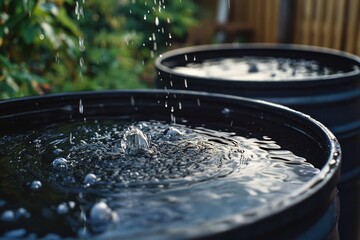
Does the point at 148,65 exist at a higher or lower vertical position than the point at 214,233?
lower

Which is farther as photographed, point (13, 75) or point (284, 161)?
point (13, 75)

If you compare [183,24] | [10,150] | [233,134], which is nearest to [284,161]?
[233,134]

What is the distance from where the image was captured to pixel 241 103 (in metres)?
2.40

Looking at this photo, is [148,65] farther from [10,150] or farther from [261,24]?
[10,150]

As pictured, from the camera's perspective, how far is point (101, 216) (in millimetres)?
1489

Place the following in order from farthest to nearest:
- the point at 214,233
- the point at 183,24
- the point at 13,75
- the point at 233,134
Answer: the point at 183,24, the point at 13,75, the point at 233,134, the point at 214,233

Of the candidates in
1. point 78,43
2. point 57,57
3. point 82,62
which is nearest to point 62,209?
point 57,57

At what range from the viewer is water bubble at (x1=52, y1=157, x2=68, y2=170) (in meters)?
1.94

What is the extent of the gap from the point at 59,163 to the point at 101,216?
53 centimetres

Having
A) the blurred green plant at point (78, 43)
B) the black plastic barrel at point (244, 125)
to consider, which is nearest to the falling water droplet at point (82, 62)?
the blurred green plant at point (78, 43)

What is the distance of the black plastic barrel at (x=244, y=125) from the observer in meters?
1.28

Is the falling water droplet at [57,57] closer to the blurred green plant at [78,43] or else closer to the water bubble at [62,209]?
the blurred green plant at [78,43]

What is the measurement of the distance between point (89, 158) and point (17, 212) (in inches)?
20.6

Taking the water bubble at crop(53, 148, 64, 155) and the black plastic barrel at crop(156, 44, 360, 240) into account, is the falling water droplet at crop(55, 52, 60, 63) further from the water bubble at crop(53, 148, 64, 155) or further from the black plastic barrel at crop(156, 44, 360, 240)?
the water bubble at crop(53, 148, 64, 155)
